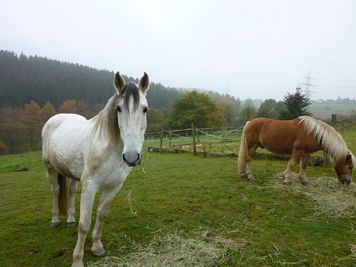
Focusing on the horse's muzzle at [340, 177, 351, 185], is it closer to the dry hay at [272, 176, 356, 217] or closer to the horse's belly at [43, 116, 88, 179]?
the dry hay at [272, 176, 356, 217]

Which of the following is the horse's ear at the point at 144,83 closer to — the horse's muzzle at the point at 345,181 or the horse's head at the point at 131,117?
the horse's head at the point at 131,117

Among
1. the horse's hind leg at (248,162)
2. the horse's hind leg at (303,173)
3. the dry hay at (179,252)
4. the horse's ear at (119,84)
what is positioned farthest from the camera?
the horse's hind leg at (248,162)

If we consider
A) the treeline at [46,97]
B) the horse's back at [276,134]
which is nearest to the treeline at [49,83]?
the treeline at [46,97]

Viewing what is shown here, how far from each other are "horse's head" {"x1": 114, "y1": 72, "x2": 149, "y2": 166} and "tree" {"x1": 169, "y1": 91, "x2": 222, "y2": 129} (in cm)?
3381

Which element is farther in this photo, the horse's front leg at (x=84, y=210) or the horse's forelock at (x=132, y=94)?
the horse's front leg at (x=84, y=210)

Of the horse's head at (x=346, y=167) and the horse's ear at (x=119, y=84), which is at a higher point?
the horse's ear at (x=119, y=84)

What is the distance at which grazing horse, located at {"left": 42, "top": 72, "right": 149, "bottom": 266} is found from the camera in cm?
235

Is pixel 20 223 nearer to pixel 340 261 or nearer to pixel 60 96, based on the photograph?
pixel 340 261

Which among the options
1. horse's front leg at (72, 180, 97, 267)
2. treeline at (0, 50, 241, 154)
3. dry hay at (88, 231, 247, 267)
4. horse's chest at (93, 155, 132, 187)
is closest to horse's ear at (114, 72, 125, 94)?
horse's chest at (93, 155, 132, 187)

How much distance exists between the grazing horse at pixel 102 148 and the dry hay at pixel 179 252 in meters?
0.37

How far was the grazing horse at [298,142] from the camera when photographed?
5.84m

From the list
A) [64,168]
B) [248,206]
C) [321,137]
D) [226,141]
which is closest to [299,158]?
[321,137]

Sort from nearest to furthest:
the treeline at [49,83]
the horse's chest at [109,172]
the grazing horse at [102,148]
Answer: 1. the grazing horse at [102,148]
2. the horse's chest at [109,172]
3. the treeline at [49,83]

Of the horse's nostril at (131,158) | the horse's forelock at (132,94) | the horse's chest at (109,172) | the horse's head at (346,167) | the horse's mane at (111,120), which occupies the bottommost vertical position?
the horse's head at (346,167)
